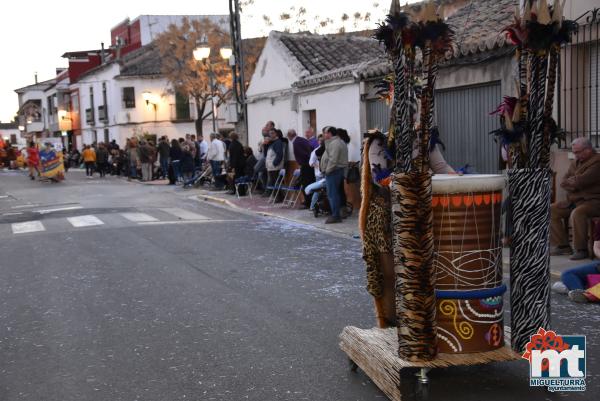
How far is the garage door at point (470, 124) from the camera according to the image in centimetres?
1153

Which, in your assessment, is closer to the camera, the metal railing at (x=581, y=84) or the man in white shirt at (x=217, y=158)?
the metal railing at (x=581, y=84)

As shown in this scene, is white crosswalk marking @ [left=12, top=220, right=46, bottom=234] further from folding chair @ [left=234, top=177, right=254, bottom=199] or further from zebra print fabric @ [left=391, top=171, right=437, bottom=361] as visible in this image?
zebra print fabric @ [left=391, top=171, right=437, bottom=361]

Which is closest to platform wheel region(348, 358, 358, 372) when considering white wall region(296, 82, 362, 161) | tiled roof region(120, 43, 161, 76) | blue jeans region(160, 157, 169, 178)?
white wall region(296, 82, 362, 161)

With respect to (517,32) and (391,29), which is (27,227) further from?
(517,32)

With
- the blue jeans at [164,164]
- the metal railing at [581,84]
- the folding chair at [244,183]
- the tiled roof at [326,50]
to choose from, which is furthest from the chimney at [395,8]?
the blue jeans at [164,164]

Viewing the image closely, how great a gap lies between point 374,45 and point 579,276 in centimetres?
1581

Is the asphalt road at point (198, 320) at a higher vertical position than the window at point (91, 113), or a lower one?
lower

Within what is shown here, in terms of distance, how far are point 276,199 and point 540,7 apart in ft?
45.8

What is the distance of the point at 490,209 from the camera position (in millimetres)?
4270

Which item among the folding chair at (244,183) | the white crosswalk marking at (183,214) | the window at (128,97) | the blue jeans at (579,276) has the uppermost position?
the window at (128,97)

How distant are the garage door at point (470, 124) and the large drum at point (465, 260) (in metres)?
7.28

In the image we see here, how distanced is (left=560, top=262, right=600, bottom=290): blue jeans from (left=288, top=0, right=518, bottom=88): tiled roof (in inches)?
119

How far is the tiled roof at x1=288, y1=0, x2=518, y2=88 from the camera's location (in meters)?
11.6

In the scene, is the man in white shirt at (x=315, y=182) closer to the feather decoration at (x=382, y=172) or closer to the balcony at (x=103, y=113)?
the feather decoration at (x=382, y=172)
